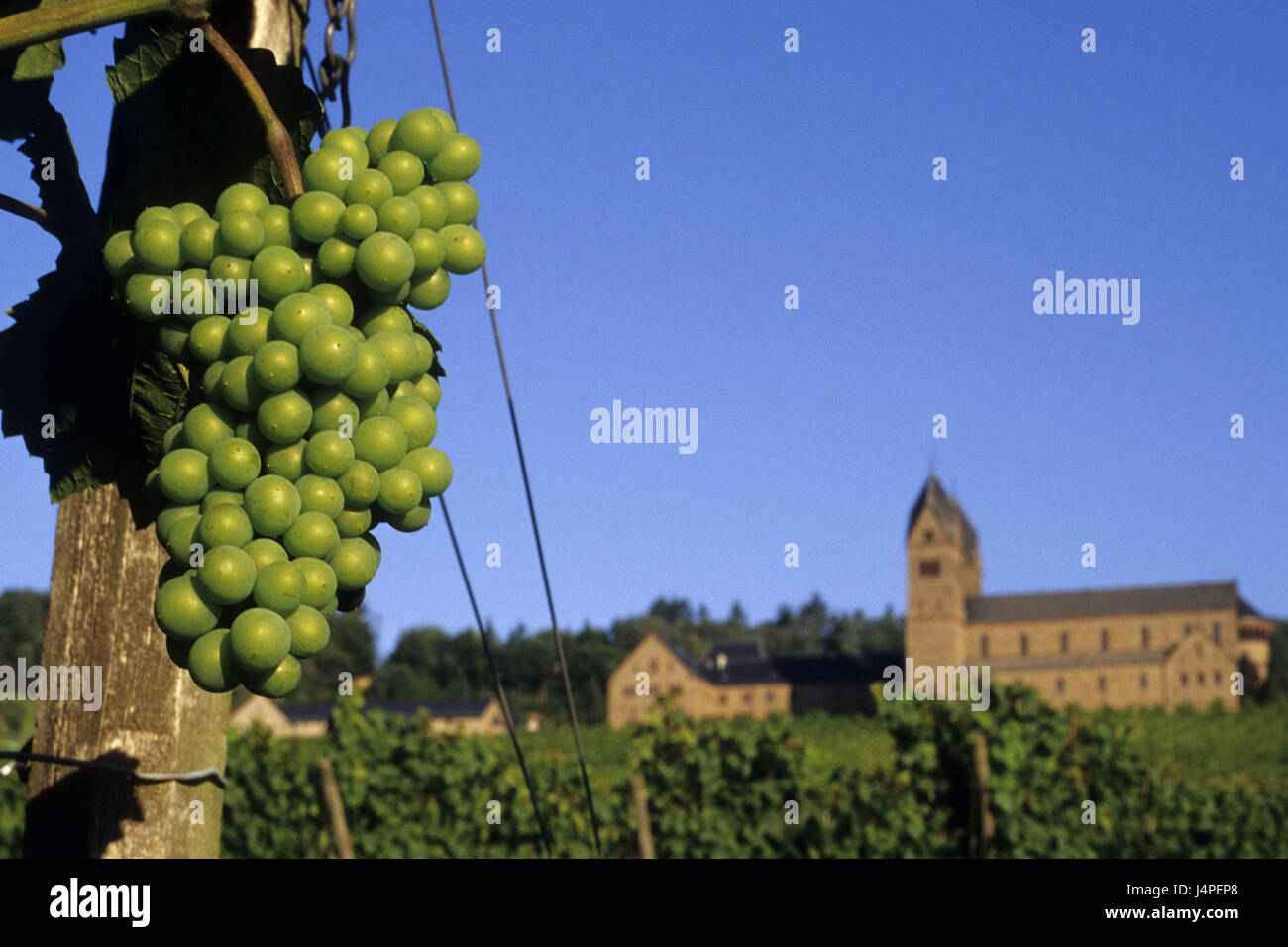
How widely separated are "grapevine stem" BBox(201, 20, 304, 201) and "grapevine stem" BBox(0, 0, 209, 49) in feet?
0.34

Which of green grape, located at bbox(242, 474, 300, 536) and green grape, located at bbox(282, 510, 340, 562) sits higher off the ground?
green grape, located at bbox(242, 474, 300, 536)

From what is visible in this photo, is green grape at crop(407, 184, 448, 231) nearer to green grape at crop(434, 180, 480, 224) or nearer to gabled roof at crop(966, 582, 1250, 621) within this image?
green grape at crop(434, 180, 480, 224)

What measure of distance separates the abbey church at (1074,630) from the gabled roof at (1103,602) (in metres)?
0.07

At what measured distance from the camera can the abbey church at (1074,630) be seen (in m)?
78.6

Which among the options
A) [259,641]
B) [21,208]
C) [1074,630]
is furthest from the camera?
[1074,630]

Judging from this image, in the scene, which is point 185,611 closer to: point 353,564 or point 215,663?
point 215,663

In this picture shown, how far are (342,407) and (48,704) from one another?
982 mm

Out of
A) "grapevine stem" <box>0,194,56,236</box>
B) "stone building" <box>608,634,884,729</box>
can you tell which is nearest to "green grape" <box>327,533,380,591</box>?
"grapevine stem" <box>0,194,56,236</box>

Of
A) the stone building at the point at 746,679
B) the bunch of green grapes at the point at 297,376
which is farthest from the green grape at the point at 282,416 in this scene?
the stone building at the point at 746,679

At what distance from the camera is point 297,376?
3.50 ft

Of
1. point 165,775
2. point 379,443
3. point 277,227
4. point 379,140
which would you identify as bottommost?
point 165,775

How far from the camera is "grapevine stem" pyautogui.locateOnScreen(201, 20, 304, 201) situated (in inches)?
43.5

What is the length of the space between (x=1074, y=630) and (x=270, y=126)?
291 ft

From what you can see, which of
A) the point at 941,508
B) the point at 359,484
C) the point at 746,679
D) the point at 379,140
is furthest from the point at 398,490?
the point at 746,679
